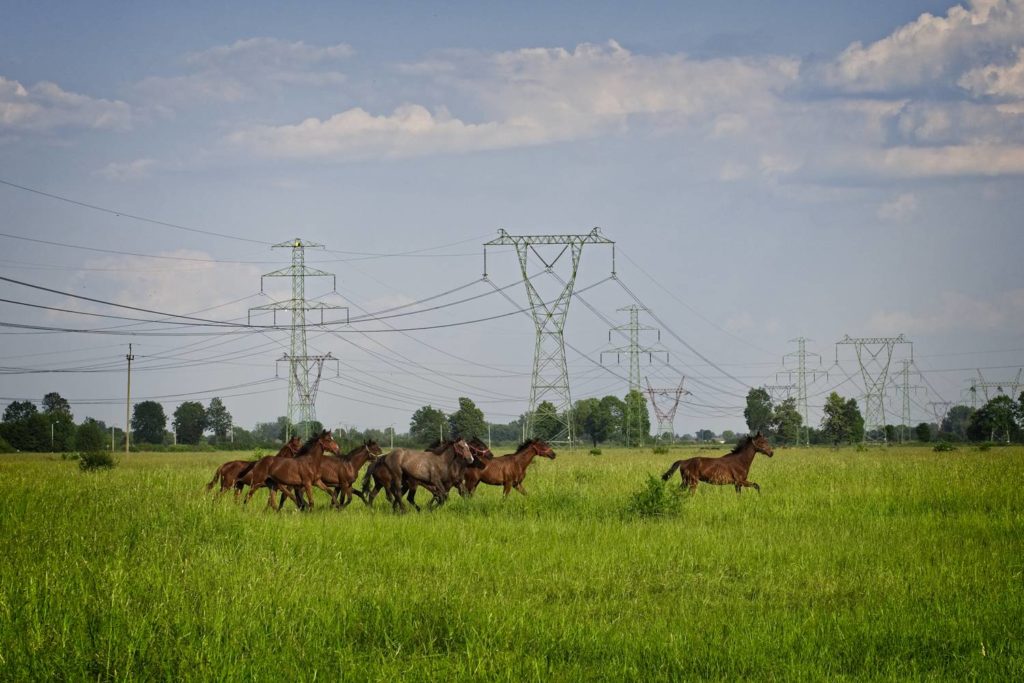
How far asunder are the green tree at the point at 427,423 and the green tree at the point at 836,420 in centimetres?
4719

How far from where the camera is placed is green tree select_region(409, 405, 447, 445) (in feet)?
405

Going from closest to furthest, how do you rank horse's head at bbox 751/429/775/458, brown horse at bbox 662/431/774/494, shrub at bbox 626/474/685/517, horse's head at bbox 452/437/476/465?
shrub at bbox 626/474/685/517 → horse's head at bbox 452/437/476/465 → brown horse at bbox 662/431/774/494 → horse's head at bbox 751/429/775/458

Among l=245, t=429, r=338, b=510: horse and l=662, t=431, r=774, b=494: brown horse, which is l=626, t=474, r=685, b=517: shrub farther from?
l=245, t=429, r=338, b=510: horse

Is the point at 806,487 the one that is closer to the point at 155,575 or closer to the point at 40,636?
the point at 155,575

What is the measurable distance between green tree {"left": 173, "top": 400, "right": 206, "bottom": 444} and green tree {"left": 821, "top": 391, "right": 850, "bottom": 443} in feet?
316

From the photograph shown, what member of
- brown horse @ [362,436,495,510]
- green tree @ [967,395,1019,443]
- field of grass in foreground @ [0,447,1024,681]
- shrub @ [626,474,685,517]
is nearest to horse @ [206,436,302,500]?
brown horse @ [362,436,495,510]

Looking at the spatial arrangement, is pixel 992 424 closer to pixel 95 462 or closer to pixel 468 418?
pixel 468 418

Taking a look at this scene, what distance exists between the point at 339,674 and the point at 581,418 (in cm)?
14182

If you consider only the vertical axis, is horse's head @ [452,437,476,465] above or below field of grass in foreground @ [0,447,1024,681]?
above

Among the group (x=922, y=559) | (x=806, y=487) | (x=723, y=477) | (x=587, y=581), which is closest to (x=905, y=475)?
(x=806, y=487)

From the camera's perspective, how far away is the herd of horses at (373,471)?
69.3 ft

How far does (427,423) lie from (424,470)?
104887 millimetres

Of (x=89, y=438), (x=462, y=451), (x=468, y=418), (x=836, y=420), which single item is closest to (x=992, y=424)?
(x=836, y=420)

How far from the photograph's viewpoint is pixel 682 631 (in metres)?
9.95
